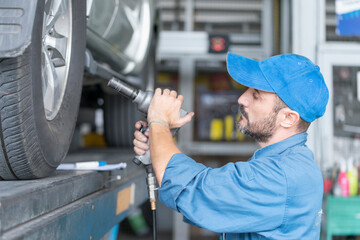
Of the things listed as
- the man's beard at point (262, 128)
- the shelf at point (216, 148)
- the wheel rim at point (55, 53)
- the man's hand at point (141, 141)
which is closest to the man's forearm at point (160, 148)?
the man's hand at point (141, 141)

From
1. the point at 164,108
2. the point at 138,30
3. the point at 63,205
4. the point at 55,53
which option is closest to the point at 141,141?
the point at 164,108

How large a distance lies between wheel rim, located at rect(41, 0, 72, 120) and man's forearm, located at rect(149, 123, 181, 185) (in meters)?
0.37

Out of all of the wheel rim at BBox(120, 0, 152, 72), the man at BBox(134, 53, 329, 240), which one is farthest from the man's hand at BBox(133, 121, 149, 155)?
the wheel rim at BBox(120, 0, 152, 72)

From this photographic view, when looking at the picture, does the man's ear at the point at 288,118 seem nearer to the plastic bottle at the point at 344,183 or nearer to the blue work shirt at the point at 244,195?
the blue work shirt at the point at 244,195

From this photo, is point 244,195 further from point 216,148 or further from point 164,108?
point 216,148

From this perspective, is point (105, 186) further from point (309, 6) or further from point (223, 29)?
point (223, 29)

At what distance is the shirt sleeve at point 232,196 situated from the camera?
3.94 feet

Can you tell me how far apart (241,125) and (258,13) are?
477cm

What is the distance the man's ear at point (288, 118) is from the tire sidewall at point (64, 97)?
756 millimetres

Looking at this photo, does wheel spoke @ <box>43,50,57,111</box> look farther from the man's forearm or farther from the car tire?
the man's forearm

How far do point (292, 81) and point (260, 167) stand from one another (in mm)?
317

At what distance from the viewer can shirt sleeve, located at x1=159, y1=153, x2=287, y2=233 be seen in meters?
1.20

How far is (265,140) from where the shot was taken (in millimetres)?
1433

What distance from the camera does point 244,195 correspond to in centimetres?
120
